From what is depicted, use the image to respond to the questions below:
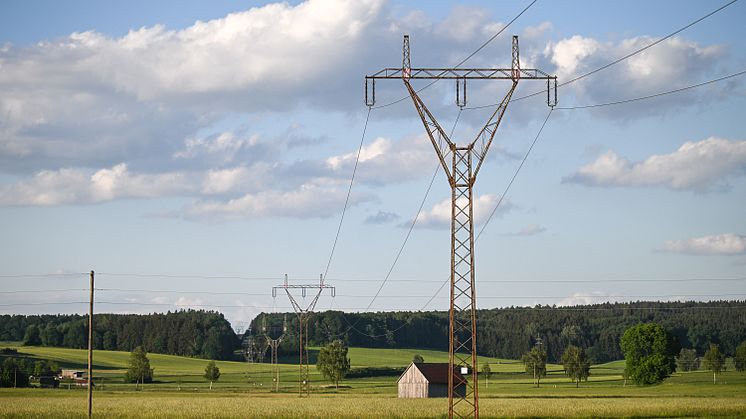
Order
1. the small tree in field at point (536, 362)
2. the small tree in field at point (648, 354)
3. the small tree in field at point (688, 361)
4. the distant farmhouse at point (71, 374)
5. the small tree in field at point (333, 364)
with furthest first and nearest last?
the small tree in field at point (688, 361) < the small tree in field at point (536, 362) < the distant farmhouse at point (71, 374) < the small tree in field at point (333, 364) < the small tree in field at point (648, 354)

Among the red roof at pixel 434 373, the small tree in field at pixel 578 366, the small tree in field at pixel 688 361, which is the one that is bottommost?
the small tree in field at pixel 688 361

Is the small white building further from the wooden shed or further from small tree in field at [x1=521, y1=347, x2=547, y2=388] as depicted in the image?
small tree in field at [x1=521, y1=347, x2=547, y2=388]

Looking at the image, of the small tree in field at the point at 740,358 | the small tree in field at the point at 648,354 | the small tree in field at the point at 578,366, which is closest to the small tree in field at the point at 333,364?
the small tree in field at the point at 578,366

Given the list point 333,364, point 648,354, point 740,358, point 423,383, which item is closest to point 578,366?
point 648,354

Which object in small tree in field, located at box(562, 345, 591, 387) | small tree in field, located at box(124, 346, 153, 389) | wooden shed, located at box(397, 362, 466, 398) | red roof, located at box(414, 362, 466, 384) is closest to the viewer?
wooden shed, located at box(397, 362, 466, 398)

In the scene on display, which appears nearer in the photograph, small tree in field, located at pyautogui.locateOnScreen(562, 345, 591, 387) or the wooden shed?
the wooden shed

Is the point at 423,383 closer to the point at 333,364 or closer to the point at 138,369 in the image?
the point at 333,364

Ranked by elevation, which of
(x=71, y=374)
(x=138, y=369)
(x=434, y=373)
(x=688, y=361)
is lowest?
(x=688, y=361)

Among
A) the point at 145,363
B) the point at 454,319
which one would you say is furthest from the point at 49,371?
the point at 454,319

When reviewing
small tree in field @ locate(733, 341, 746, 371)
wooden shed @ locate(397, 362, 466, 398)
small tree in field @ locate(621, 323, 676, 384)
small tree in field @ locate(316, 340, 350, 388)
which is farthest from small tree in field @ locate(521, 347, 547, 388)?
wooden shed @ locate(397, 362, 466, 398)

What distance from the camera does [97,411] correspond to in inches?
2611

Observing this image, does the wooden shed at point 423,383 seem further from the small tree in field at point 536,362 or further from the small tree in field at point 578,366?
the small tree in field at point 536,362

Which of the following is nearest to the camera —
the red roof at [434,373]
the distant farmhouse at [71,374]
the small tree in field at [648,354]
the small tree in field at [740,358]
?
the red roof at [434,373]

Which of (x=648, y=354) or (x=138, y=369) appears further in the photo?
(x=138, y=369)
